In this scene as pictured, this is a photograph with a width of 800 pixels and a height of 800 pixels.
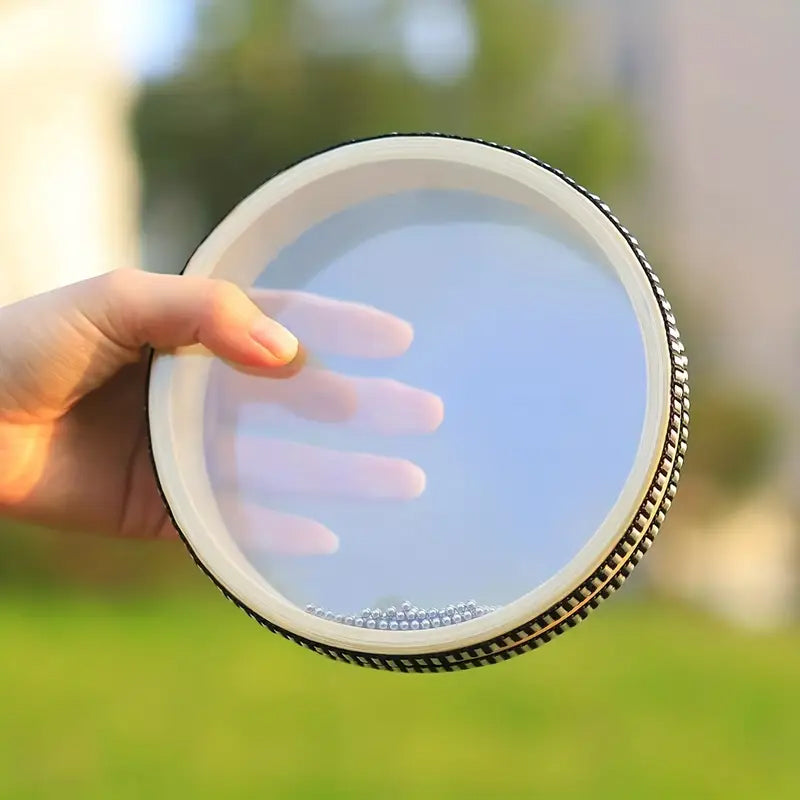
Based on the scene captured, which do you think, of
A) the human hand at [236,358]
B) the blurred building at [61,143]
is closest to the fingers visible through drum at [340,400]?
the human hand at [236,358]

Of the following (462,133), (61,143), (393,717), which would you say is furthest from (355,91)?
(393,717)

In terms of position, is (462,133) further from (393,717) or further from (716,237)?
(393,717)

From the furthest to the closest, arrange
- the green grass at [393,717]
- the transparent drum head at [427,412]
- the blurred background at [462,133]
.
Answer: the blurred background at [462,133]
the green grass at [393,717]
the transparent drum head at [427,412]

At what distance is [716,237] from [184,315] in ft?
3.23

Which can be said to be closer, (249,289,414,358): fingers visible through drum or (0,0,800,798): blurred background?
(249,289,414,358): fingers visible through drum

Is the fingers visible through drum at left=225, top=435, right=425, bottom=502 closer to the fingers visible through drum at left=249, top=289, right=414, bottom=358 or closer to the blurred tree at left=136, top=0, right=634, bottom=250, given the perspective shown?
the fingers visible through drum at left=249, top=289, right=414, bottom=358

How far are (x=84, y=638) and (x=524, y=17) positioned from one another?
3.18 ft

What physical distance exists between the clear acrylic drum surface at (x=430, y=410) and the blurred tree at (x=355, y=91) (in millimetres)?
832

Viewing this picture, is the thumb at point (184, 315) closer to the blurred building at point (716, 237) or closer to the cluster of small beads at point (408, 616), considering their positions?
the cluster of small beads at point (408, 616)

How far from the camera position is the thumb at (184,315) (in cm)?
46

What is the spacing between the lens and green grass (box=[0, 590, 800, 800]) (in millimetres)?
1111

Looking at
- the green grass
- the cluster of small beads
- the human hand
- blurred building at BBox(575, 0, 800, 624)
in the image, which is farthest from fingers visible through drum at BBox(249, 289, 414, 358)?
blurred building at BBox(575, 0, 800, 624)


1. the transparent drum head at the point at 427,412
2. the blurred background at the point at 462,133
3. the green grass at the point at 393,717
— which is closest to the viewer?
the transparent drum head at the point at 427,412

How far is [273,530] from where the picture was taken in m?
0.48
